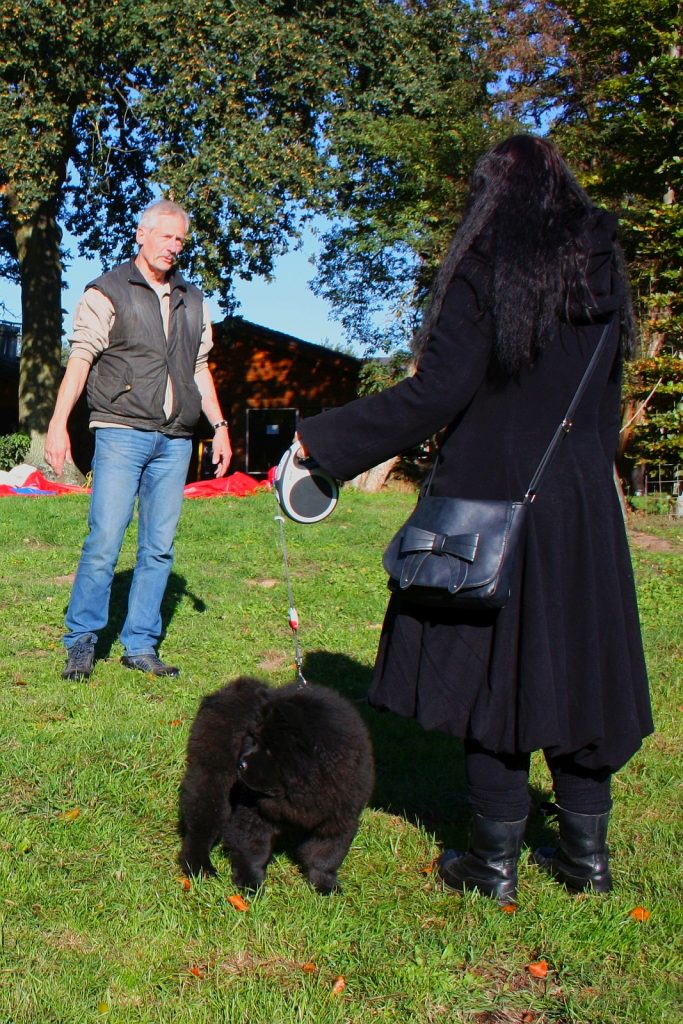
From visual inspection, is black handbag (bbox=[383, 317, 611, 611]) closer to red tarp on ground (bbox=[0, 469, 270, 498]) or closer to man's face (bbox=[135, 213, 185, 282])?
man's face (bbox=[135, 213, 185, 282])

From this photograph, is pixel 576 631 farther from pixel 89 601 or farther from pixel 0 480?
pixel 0 480

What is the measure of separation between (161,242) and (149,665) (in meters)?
2.19

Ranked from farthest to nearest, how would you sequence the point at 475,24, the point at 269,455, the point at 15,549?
the point at 269,455, the point at 475,24, the point at 15,549

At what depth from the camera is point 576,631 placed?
2543 millimetres

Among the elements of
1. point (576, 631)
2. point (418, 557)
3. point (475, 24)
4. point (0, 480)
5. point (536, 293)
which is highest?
point (475, 24)

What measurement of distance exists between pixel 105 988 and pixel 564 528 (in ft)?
5.71

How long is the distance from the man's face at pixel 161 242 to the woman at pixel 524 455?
2.24 metres

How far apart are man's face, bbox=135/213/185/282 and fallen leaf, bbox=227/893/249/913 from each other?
120 inches

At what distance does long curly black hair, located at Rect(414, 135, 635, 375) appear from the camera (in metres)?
2.44

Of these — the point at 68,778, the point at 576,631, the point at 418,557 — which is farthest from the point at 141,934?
the point at 576,631

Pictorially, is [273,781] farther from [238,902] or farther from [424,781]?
[424,781]

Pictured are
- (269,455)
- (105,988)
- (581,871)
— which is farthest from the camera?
(269,455)

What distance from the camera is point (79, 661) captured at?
4.70m

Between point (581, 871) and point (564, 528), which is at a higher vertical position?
point (564, 528)
